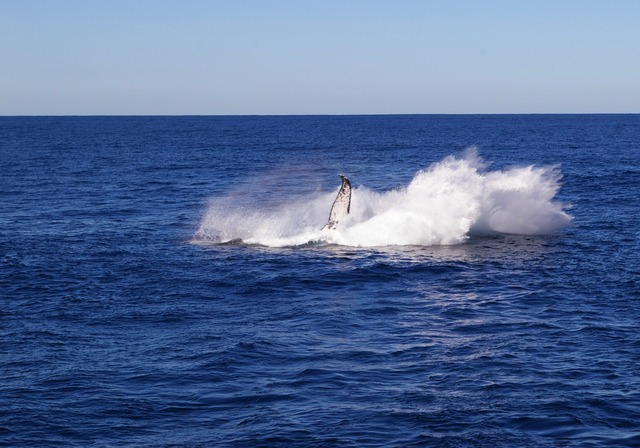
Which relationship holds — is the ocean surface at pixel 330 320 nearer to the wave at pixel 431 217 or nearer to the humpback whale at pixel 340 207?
the wave at pixel 431 217

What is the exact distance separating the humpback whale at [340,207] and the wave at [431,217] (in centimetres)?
38

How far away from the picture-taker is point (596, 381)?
20250mm

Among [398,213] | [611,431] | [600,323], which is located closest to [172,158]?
[398,213]

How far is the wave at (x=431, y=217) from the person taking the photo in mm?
39031

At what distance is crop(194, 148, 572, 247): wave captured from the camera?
39.0 metres

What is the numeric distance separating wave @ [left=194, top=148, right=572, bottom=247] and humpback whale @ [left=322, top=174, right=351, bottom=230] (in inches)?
15.0

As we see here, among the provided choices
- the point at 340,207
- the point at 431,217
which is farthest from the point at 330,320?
the point at 431,217

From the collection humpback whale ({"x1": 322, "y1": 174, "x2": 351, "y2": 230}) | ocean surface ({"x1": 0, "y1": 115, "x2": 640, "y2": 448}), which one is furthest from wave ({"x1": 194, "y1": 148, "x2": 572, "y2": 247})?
humpback whale ({"x1": 322, "y1": 174, "x2": 351, "y2": 230})

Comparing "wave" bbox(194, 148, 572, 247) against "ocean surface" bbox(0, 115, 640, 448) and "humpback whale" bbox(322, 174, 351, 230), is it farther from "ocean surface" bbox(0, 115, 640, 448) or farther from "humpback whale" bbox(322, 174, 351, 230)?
"humpback whale" bbox(322, 174, 351, 230)

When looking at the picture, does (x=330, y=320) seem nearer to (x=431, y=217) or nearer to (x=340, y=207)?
(x=340, y=207)

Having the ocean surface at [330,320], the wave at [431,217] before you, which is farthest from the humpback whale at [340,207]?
the ocean surface at [330,320]

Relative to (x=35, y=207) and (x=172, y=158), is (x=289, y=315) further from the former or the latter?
(x=172, y=158)

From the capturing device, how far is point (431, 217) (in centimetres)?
3931

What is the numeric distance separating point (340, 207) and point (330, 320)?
13814 mm
